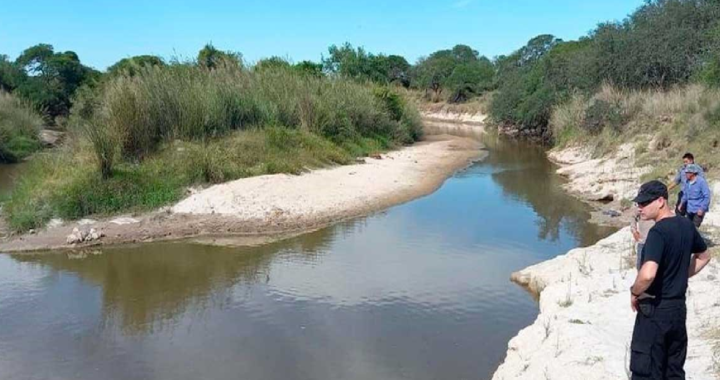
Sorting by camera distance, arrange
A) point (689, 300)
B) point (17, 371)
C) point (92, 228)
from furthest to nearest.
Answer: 1. point (92, 228)
2. point (17, 371)
3. point (689, 300)

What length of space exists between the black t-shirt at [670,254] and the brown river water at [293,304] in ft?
11.9

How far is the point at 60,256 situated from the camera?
544 inches

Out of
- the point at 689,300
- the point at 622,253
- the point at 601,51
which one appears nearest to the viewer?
the point at 689,300

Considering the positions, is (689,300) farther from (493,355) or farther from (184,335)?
(184,335)

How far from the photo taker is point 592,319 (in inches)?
297

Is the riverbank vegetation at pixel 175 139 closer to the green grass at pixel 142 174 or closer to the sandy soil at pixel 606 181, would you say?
the green grass at pixel 142 174

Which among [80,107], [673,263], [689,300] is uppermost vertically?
[80,107]

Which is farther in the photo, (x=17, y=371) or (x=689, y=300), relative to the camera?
(x=17, y=371)

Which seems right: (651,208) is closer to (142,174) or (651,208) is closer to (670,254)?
(670,254)

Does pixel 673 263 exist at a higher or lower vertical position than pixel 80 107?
lower

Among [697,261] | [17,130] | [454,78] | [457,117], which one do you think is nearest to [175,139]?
[17,130]

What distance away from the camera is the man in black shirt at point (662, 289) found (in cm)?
444

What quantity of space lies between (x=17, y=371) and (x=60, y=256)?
6.12 m

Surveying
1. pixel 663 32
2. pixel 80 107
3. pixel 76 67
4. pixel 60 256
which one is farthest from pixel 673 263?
pixel 76 67
